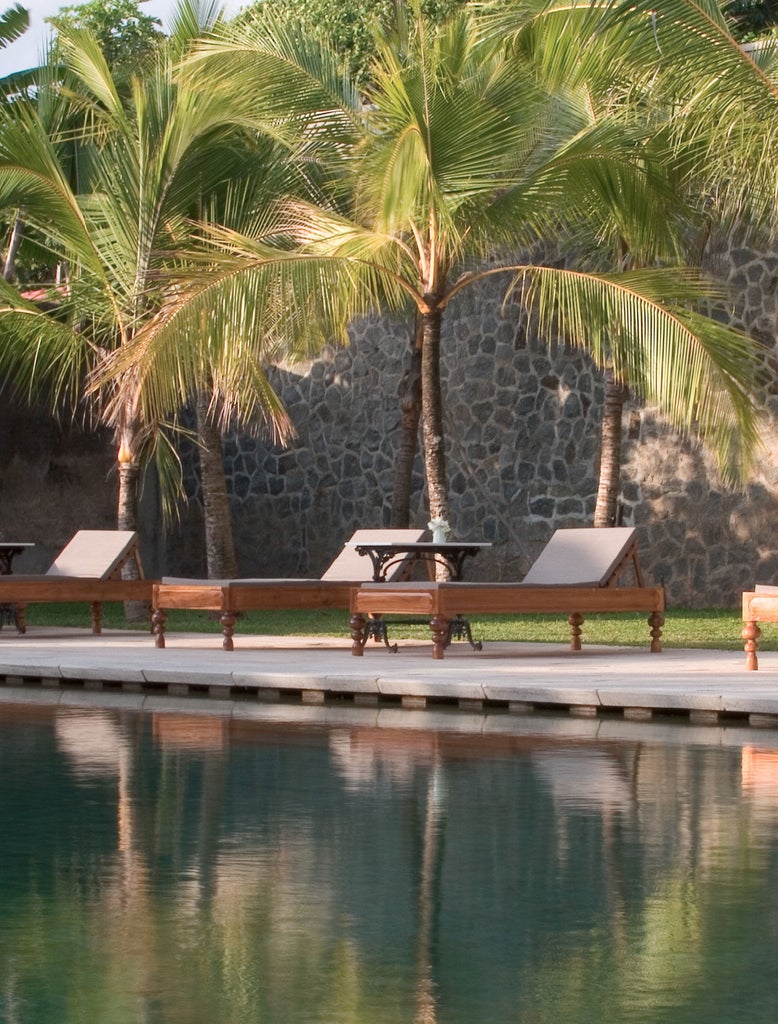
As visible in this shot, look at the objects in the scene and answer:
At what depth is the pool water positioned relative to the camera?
12.9 feet

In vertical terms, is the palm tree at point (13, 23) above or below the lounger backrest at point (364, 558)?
above

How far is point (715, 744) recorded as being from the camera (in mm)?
Result: 8555

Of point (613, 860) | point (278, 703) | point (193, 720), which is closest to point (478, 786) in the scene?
point (613, 860)

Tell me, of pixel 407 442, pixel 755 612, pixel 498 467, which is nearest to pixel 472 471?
pixel 498 467

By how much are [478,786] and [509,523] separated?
12843mm

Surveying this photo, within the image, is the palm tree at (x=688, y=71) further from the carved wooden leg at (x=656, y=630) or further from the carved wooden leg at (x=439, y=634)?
the carved wooden leg at (x=439, y=634)

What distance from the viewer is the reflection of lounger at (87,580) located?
15.0 m

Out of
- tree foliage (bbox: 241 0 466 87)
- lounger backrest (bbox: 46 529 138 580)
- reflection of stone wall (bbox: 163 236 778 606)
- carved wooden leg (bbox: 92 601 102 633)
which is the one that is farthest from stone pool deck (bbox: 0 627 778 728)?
tree foliage (bbox: 241 0 466 87)

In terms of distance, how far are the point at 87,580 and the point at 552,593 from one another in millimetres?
4419

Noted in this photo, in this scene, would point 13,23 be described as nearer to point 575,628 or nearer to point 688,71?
point 688,71

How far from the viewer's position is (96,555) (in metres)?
15.9

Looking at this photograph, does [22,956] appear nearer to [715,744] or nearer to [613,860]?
[613,860]

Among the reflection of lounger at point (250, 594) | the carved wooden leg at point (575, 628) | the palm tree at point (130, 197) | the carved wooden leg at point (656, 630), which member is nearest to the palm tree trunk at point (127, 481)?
the palm tree at point (130, 197)

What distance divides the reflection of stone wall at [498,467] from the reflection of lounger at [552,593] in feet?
15.7
